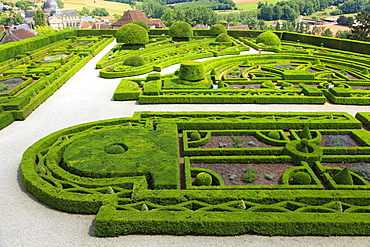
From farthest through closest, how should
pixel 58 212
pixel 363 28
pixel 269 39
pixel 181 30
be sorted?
pixel 363 28 → pixel 181 30 → pixel 269 39 → pixel 58 212

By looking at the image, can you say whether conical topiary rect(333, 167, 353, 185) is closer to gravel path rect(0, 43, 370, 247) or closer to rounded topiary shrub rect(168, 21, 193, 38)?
gravel path rect(0, 43, 370, 247)

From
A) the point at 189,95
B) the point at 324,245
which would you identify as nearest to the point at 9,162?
the point at 189,95

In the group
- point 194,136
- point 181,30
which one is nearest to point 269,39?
point 181,30

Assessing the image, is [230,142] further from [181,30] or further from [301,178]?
[181,30]

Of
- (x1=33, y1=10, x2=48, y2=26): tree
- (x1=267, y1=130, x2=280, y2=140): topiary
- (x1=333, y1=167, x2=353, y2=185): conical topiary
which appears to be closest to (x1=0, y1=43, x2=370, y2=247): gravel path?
(x1=333, y1=167, x2=353, y2=185): conical topiary

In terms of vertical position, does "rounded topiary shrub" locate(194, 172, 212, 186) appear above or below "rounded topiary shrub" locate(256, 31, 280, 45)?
below

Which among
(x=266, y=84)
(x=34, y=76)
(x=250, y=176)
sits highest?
(x=34, y=76)

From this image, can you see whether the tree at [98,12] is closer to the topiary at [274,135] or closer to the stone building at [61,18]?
the stone building at [61,18]
